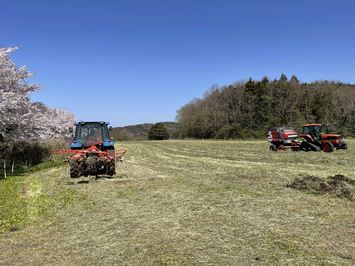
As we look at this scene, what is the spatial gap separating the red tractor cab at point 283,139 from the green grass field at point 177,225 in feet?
51.6

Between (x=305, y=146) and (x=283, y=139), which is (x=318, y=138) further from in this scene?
(x=283, y=139)

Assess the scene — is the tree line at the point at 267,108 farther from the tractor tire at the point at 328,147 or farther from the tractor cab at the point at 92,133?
the tractor cab at the point at 92,133

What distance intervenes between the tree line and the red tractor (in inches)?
1400

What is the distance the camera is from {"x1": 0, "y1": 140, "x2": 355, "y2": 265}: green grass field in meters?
6.75

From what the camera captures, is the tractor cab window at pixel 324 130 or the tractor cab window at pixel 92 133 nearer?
the tractor cab window at pixel 92 133

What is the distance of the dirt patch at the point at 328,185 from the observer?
11.9 m

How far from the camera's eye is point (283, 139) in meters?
30.3

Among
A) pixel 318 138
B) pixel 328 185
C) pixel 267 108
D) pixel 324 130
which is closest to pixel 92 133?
pixel 328 185

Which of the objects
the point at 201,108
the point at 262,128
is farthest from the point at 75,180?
the point at 201,108

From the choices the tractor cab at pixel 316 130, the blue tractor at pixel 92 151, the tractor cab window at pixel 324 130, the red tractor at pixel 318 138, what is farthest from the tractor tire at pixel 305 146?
the blue tractor at pixel 92 151

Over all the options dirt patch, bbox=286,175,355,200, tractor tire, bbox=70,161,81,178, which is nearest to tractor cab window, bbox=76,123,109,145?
tractor tire, bbox=70,161,81,178

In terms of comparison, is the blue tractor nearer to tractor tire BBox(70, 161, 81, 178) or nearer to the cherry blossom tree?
tractor tire BBox(70, 161, 81, 178)

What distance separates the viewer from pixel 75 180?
16.8 m

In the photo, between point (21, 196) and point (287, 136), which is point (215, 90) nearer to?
point (287, 136)
